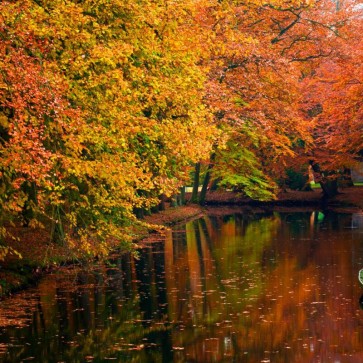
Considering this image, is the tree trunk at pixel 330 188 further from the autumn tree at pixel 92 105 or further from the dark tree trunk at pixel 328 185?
the autumn tree at pixel 92 105

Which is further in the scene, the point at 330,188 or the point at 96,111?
the point at 330,188

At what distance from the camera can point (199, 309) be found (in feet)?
68.7

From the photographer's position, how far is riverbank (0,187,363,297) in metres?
25.2

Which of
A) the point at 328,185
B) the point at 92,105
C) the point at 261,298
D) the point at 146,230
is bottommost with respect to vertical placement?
the point at 146,230

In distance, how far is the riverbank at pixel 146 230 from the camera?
991 inches

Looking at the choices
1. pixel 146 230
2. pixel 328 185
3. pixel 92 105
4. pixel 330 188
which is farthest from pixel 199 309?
pixel 328 185

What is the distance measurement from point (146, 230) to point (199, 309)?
22.1 meters

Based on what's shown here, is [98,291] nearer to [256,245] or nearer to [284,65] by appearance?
[256,245]

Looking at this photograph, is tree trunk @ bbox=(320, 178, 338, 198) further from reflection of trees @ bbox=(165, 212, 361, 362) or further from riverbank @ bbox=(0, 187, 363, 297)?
reflection of trees @ bbox=(165, 212, 361, 362)

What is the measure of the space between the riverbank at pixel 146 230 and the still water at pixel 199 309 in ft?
1.90

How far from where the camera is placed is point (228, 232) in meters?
45.0

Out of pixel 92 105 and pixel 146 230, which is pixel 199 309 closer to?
pixel 92 105

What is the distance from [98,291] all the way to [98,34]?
7383 mm

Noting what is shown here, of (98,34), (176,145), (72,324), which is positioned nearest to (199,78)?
(176,145)
